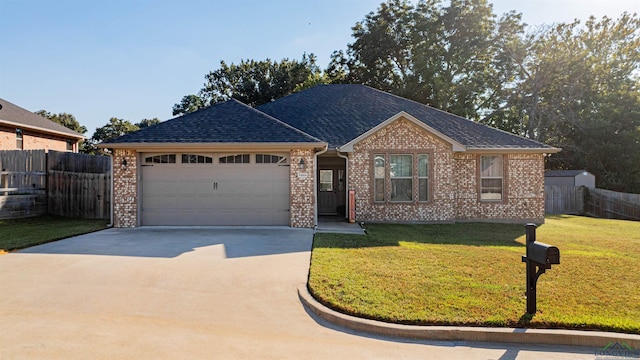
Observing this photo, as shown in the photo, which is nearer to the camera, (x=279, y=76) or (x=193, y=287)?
(x=193, y=287)

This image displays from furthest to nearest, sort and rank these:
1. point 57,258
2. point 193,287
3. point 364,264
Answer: point 57,258 < point 364,264 < point 193,287

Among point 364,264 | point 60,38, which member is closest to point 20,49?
point 60,38

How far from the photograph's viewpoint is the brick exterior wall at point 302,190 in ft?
36.7

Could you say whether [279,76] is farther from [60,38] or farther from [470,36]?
[60,38]

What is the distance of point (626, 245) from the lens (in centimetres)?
935

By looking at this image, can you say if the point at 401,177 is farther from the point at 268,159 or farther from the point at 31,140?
the point at 31,140

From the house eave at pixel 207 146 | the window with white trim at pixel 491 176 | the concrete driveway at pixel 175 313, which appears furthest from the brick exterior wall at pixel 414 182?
the concrete driveway at pixel 175 313

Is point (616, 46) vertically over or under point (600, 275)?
over

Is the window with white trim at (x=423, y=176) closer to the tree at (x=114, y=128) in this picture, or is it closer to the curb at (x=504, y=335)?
the curb at (x=504, y=335)

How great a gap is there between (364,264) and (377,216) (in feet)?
20.6

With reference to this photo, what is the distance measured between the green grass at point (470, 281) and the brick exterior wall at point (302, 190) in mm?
1599

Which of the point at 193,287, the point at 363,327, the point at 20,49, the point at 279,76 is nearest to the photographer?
the point at 363,327

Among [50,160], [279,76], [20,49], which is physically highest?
[279,76]

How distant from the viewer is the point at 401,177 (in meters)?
12.8
